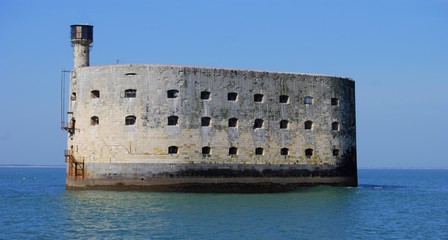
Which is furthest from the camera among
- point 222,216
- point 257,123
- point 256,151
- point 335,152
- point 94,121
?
point 335,152

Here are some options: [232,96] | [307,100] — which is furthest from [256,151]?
[307,100]

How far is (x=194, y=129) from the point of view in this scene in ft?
124

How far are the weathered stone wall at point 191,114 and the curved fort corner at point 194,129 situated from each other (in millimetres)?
46

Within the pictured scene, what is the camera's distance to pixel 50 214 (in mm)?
30359

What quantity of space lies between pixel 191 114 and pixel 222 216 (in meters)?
9.53

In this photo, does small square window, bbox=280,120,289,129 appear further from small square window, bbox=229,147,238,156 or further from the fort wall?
small square window, bbox=229,147,238,156

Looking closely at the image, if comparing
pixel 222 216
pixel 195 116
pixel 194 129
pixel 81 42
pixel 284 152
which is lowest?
pixel 222 216

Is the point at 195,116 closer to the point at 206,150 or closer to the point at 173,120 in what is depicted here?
the point at 173,120

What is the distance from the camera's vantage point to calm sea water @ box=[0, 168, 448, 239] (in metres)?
25.3

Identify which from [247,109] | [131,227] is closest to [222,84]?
[247,109]

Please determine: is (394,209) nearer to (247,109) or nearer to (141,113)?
(247,109)

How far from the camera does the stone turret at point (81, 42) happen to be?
40.4 m

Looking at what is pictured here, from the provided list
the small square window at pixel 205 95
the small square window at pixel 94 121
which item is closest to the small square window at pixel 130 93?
the small square window at pixel 94 121

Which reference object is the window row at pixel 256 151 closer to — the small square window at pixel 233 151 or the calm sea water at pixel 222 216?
the small square window at pixel 233 151
